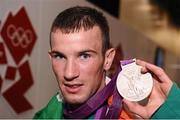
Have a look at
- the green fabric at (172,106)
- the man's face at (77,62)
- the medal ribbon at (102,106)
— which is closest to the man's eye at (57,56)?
the man's face at (77,62)

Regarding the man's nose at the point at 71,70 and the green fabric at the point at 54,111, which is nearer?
the man's nose at the point at 71,70

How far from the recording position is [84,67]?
2.70 ft

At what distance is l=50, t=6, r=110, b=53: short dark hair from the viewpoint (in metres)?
0.85

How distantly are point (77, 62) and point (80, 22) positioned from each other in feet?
0.35

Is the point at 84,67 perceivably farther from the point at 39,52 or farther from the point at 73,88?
the point at 39,52

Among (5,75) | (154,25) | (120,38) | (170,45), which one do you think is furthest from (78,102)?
(170,45)

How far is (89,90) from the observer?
841 mm

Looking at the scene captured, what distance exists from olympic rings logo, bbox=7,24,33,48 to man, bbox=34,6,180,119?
882mm

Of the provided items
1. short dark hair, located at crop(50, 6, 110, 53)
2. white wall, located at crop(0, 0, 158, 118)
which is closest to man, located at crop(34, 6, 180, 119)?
short dark hair, located at crop(50, 6, 110, 53)

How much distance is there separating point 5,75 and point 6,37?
0.18 metres

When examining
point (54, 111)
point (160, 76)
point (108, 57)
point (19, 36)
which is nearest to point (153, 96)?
point (160, 76)

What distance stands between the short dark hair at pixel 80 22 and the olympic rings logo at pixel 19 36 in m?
0.88

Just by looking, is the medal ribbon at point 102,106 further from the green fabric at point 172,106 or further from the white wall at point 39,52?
the white wall at point 39,52

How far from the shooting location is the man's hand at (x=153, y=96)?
82 centimetres
